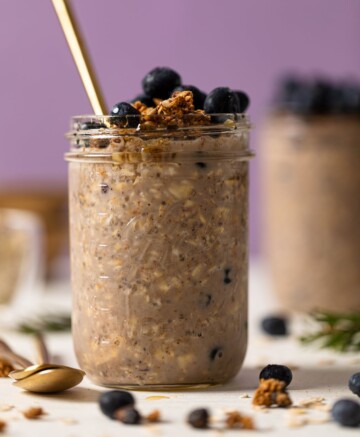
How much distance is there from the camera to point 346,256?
2109mm

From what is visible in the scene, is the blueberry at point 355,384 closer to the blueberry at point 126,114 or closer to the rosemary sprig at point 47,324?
the blueberry at point 126,114

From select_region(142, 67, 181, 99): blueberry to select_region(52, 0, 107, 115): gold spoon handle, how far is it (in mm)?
76

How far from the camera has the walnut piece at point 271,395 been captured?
3.97ft

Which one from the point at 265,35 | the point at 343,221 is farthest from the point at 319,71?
the point at 343,221

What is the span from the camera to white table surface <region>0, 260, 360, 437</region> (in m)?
1.11

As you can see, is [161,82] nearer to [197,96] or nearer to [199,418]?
[197,96]

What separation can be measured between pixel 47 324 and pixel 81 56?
2.29ft

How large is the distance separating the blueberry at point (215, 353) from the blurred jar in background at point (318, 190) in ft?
2.56

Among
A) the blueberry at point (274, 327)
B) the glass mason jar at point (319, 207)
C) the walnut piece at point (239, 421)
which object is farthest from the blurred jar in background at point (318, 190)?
Answer: the walnut piece at point (239, 421)

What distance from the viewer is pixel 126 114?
125 centimetres

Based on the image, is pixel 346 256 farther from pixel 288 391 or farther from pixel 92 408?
pixel 92 408

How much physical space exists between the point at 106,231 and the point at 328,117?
3.11 feet

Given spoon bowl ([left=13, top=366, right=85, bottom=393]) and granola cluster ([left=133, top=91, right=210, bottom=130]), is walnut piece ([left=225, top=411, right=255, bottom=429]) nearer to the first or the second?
spoon bowl ([left=13, top=366, right=85, bottom=393])

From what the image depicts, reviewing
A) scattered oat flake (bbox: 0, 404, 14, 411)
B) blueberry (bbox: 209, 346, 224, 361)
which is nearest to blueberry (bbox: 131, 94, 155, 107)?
blueberry (bbox: 209, 346, 224, 361)
